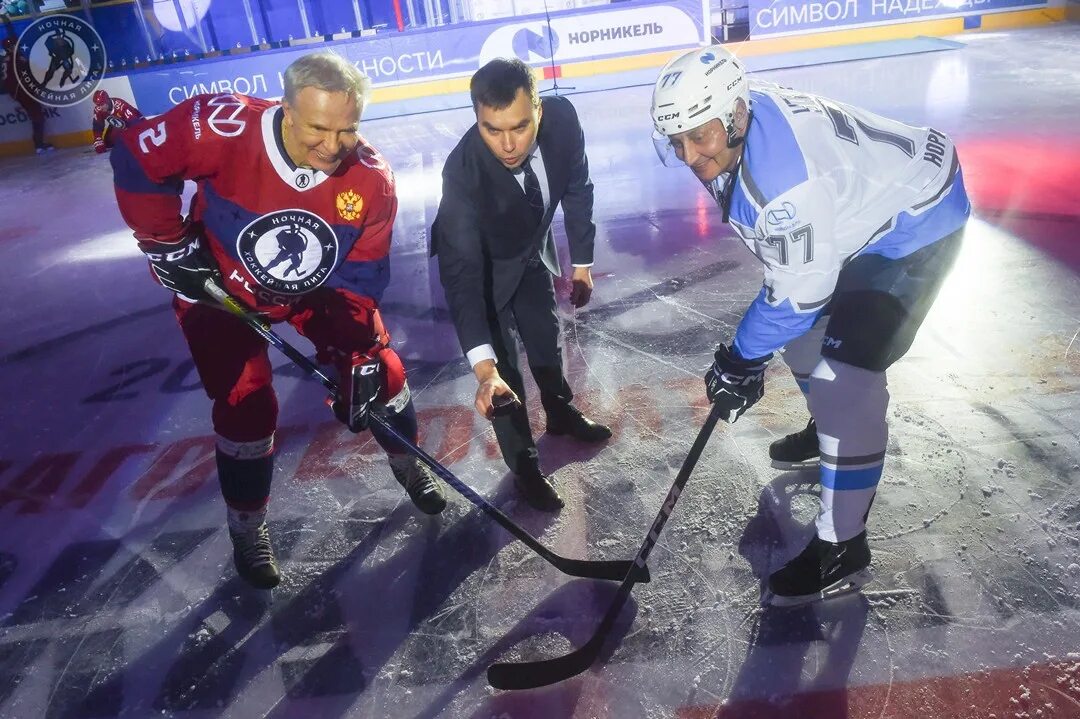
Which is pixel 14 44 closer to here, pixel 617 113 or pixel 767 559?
pixel 617 113

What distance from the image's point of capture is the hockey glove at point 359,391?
2188 mm

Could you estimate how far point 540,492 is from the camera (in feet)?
8.14

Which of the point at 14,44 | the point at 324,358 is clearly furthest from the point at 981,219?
the point at 14,44

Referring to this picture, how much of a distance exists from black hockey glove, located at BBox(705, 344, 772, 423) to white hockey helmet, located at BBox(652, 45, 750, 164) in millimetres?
536

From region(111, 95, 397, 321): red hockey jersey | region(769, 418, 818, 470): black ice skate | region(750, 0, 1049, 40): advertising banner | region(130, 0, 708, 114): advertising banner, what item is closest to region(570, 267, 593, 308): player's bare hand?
region(111, 95, 397, 321): red hockey jersey

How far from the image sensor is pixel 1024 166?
5027 mm

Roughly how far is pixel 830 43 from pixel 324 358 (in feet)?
35.4

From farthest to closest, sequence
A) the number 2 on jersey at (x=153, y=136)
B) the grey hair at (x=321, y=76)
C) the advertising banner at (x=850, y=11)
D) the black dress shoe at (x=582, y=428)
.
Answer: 1. the advertising banner at (x=850, y=11)
2. the black dress shoe at (x=582, y=428)
3. the number 2 on jersey at (x=153, y=136)
4. the grey hair at (x=321, y=76)

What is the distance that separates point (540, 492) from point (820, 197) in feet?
4.39

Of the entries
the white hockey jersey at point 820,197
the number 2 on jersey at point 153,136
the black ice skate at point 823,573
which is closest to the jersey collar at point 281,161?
the number 2 on jersey at point 153,136

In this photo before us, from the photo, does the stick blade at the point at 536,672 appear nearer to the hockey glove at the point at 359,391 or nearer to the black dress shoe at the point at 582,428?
the hockey glove at the point at 359,391

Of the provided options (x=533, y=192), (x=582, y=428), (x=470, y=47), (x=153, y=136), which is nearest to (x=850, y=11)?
(x=470, y=47)

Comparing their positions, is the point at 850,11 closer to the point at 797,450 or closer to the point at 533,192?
the point at 797,450

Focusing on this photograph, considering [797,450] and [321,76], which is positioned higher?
[321,76]
